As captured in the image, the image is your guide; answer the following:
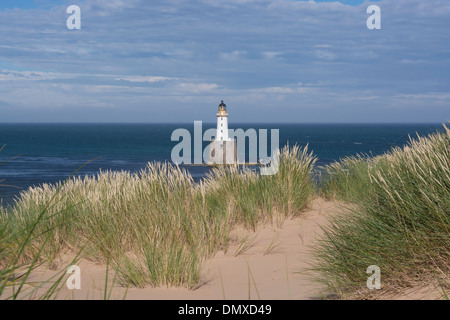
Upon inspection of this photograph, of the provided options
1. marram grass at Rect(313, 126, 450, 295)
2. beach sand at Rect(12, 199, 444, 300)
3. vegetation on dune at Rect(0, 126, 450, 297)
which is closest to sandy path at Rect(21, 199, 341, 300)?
beach sand at Rect(12, 199, 444, 300)

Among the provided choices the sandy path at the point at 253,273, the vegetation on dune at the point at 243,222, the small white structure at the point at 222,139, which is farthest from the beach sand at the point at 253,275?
the small white structure at the point at 222,139

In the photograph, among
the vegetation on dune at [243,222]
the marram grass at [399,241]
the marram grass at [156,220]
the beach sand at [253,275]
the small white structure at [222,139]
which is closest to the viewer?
the marram grass at [399,241]

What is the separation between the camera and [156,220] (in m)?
7.15

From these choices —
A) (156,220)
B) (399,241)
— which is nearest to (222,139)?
(156,220)

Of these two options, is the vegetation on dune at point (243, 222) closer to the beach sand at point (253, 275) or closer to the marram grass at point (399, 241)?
the marram grass at point (399, 241)

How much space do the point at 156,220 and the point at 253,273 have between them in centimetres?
176

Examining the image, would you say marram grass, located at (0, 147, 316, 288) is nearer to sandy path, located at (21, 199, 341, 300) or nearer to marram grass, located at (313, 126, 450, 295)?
sandy path, located at (21, 199, 341, 300)

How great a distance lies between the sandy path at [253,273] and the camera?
17.4ft

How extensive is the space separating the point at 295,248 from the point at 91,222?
3199 mm

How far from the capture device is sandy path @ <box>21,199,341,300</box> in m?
5.29

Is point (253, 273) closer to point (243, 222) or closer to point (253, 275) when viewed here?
point (253, 275)

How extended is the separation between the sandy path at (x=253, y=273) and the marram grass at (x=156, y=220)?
0.66ft

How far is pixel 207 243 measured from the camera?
7.30 metres
